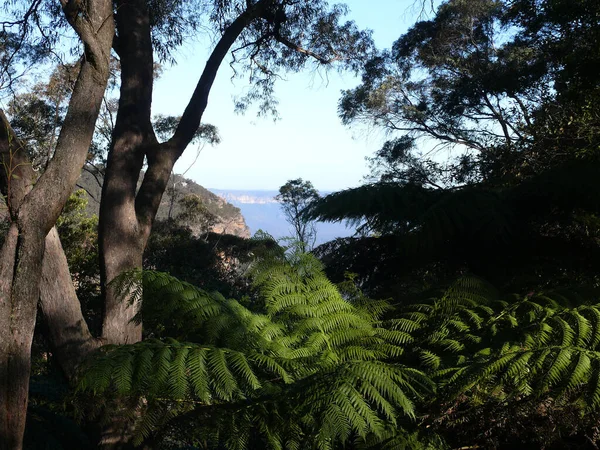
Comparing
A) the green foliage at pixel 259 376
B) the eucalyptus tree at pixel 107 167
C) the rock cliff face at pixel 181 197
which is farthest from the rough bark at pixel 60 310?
the rock cliff face at pixel 181 197

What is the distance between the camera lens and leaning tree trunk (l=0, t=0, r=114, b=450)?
232 cm

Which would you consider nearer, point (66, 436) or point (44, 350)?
point (66, 436)

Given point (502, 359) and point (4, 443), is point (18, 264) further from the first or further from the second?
point (502, 359)

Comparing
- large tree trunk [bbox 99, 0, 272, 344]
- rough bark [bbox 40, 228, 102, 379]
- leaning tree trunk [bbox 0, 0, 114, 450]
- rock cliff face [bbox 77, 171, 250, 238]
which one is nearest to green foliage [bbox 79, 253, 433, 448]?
leaning tree trunk [bbox 0, 0, 114, 450]

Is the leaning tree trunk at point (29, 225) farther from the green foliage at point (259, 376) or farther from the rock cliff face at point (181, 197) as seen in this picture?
the rock cliff face at point (181, 197)

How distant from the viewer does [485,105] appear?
42.0 feet

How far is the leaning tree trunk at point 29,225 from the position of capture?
2.32 m

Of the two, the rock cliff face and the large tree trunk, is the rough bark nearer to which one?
the large tree trunk

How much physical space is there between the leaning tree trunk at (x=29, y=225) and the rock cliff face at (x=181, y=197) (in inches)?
436

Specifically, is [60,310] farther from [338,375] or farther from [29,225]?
[338,375]

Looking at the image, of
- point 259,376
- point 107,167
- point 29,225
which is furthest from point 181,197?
point 259,376

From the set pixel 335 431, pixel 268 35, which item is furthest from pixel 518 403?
pixel 268 35

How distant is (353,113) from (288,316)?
518 inches

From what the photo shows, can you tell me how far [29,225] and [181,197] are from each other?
1550cm
